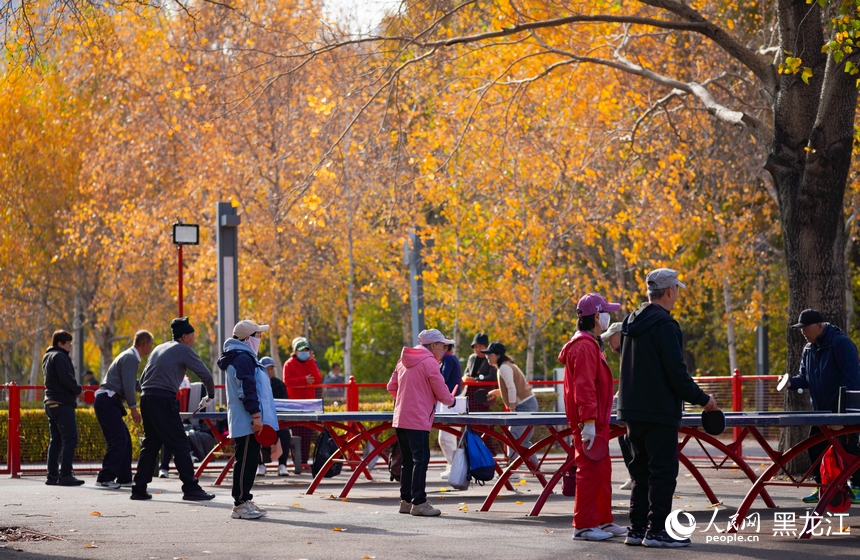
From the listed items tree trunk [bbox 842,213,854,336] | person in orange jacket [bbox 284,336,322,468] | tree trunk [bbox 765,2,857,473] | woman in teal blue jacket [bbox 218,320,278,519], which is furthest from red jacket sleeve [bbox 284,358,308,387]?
tree trunk [bbox 842,213,854,336]

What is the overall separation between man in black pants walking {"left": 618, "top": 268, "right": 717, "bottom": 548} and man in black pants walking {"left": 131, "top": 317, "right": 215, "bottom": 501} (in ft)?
18.4

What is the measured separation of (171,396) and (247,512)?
2.31 meters

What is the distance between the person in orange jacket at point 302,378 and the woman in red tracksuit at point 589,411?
31.2ft

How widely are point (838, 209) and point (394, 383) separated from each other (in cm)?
644

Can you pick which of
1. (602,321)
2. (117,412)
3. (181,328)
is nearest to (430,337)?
(602,321)

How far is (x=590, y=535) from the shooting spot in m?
9.63

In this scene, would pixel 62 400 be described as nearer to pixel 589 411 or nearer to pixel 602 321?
pixel 602 321

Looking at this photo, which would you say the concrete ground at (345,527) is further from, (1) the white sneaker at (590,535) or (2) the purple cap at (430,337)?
(2) the purple cap at (430,337)

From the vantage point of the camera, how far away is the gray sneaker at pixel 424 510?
38.4 feet

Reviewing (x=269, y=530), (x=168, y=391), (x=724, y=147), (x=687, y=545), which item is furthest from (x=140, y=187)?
(x=687, y=545)

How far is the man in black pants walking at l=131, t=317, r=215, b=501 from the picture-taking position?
13281mm

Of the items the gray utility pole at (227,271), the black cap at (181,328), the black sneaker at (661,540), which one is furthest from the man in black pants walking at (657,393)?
the gray utility pole at (227,271)

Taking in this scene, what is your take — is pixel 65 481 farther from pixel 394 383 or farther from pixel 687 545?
pixel 687 545

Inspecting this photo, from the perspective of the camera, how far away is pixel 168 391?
13.4 metres
